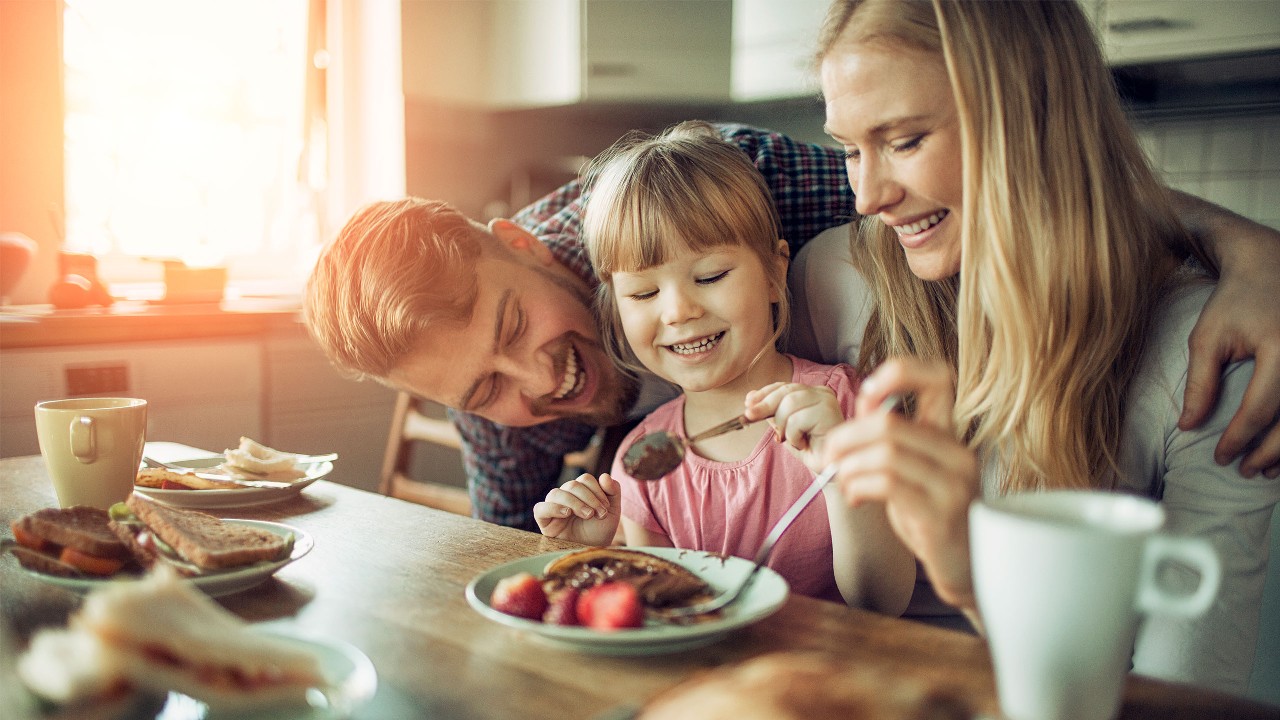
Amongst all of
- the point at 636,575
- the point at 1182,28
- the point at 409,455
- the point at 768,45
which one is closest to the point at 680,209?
the point at 636,575

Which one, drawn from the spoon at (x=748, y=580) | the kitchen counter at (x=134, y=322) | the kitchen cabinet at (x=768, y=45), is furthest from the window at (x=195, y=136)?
the spoon at (x=748, y=580)

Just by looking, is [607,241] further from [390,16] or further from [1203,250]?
[390,16]

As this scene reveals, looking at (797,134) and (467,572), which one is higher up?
(797,134)

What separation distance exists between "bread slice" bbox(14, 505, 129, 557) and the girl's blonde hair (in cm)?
70

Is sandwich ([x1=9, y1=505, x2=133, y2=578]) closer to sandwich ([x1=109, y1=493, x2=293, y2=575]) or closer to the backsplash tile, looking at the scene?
sandwich ([x1=109, y1=493, x2=293, y2=575])

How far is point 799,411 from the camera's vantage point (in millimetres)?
907

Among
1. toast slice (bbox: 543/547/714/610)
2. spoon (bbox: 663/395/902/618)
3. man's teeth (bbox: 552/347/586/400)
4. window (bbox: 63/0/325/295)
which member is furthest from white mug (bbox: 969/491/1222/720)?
window (bbox: 63/0/325/295)

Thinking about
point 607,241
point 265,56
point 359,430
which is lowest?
point 359,430

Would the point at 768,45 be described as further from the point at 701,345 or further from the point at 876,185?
the point at 876,185

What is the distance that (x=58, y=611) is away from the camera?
2.59ft

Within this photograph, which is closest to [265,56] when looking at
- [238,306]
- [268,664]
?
[238,306]

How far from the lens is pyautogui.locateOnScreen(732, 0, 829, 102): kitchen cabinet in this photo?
9.80 feet

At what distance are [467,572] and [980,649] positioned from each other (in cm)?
44

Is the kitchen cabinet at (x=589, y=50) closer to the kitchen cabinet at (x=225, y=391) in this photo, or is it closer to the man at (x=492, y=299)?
the kitchen cabinet at (x=225, y=391)
